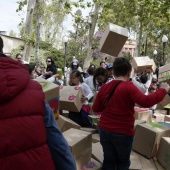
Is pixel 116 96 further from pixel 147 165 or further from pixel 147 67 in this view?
pixel 147 67

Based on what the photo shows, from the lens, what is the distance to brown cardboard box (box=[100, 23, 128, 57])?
5.52 meters

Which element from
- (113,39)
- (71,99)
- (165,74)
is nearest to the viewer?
(165,74)

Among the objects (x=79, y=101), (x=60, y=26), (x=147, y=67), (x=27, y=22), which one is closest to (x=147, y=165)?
(x=79, y=101)

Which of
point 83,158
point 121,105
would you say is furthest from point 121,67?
point 83,158

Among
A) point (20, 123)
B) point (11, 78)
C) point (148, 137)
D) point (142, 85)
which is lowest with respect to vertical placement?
point (148, 137)

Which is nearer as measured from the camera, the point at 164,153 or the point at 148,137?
the point at 164,153

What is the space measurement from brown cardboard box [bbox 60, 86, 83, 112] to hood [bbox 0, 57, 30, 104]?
324 cm

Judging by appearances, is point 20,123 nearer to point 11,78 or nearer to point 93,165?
point 11,78

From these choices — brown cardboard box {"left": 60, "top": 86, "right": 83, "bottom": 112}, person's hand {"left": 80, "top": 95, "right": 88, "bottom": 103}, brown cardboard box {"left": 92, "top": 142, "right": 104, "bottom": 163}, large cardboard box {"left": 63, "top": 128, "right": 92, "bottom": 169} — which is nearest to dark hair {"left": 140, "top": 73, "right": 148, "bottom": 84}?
person's hand {"left": 80, "top": 95, "right": 88, "bottom": 103}

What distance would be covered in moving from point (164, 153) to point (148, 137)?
0.33 metres

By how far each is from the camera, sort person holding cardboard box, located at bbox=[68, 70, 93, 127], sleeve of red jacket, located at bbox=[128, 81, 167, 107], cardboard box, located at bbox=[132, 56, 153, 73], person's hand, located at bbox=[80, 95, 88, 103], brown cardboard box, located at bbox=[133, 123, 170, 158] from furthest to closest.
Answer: cardboard box, located at bbox=[132, 56, 153, 73]
person holding cardboard box, located at bbox=[68, 70, 93, 127]
person's hand, located at bbox=[80, 95, 88, 103]
brown cardboard box, located at bbox=[133, 123, 170, 158]
sleeve of red jacket, located at bbox=[128, 81, 167, 107]

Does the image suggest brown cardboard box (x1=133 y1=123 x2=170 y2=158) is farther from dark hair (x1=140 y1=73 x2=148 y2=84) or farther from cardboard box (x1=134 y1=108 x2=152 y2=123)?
dark hair (x1=140 y1=73 x2=148 y2=84)

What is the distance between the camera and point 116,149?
2.99 metres

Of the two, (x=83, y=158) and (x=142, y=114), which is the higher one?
(x=142, y=114)
